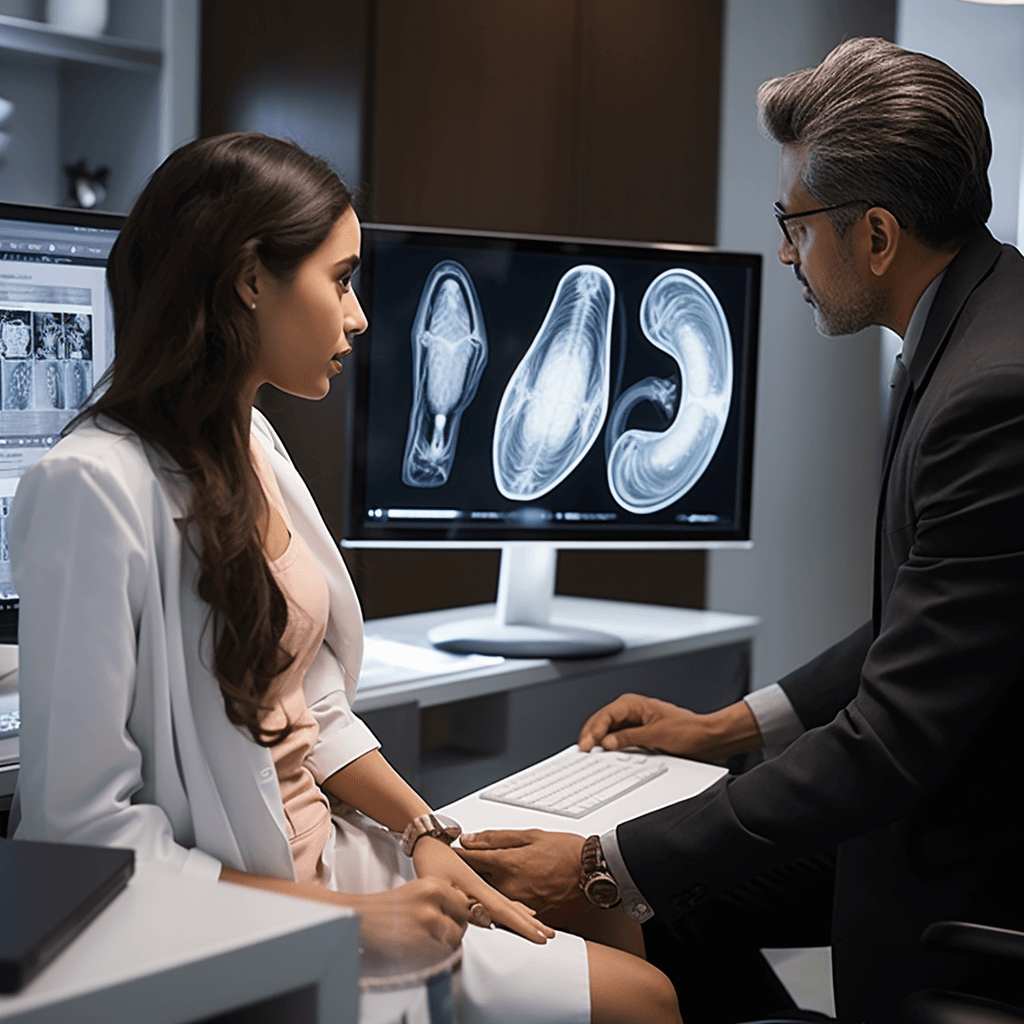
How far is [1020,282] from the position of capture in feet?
4.34

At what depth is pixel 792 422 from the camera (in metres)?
3.27

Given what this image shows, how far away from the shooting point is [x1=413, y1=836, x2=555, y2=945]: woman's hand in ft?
3.64

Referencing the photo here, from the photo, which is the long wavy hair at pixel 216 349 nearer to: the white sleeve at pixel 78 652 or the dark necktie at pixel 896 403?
the white sleeve at pixel 78 652

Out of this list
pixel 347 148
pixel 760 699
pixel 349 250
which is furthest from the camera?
pixel 347 148

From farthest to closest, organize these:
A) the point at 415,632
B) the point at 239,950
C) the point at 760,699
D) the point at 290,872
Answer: the point at 415,632, the point at 760,699, the point at 290,872, the point at 239,950

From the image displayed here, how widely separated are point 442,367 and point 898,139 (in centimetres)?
81

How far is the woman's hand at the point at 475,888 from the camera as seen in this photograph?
43.7 inches

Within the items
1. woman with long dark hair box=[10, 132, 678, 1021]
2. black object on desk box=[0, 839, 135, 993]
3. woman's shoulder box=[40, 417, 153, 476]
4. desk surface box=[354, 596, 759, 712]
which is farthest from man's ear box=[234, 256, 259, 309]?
desk surface box=[354, 596, 759, 712]

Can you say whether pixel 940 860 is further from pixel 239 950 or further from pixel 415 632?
pixel 415 632

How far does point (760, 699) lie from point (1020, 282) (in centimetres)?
69

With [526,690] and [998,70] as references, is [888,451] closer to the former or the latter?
[526,690]

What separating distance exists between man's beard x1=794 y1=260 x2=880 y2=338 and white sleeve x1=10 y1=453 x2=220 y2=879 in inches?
35.4

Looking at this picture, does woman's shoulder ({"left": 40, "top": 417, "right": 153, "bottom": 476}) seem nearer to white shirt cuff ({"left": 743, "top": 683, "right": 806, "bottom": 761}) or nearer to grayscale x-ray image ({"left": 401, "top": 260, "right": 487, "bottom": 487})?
grayscale x-ray image ({"left": 401, "top": 260, "right": 487, "bottom": 487})

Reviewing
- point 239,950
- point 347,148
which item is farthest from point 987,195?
point 347,148
